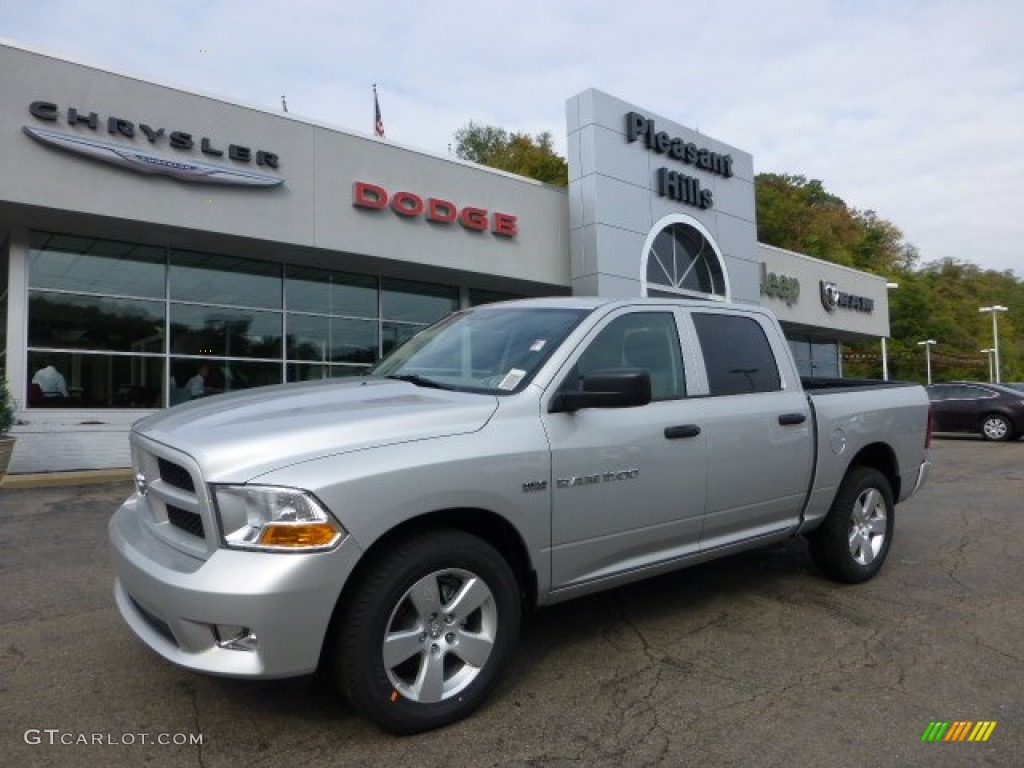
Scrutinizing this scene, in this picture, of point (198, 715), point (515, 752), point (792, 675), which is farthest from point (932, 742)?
point (198, 715)

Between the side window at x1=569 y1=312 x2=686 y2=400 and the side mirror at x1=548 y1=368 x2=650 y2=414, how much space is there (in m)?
0.33

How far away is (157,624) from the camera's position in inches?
111

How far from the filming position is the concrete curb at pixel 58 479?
32.7ft

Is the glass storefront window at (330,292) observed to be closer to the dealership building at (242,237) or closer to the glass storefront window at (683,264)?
the dealership building at (242,237)

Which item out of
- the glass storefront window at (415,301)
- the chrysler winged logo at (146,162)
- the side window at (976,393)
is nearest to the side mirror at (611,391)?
the chrysler winged logo at (146,162)

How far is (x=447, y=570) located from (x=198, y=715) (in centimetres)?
120

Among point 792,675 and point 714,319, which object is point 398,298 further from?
point 792,675

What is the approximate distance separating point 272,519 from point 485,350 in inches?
61.3

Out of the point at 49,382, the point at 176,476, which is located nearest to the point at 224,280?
the point at 49,382

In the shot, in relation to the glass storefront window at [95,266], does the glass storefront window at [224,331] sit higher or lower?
lower

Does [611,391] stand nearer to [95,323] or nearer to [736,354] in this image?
[736,354]

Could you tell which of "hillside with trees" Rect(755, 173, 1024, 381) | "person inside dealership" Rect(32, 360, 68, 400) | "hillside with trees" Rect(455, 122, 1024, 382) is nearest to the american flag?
"person inside dealership" Rect(32, 360, 68, 400)

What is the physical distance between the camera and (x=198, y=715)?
3.03 m

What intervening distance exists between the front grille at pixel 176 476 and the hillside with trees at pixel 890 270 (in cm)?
4175
